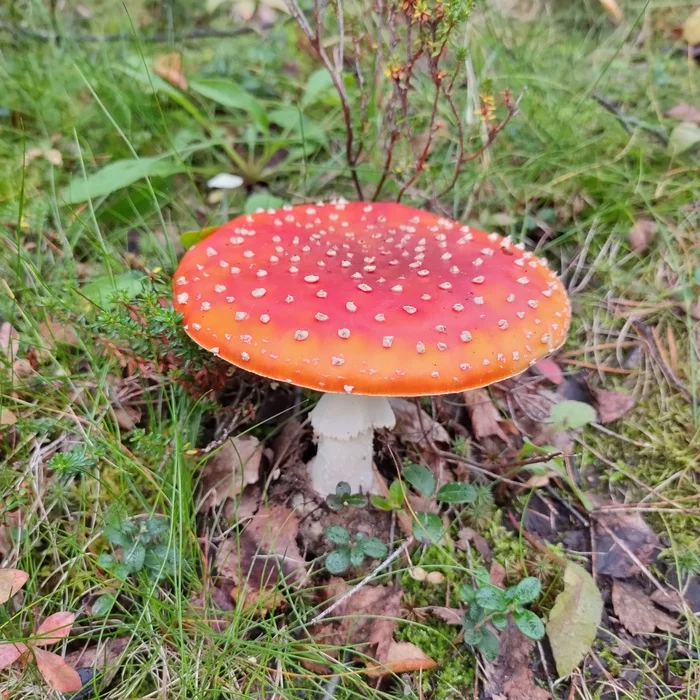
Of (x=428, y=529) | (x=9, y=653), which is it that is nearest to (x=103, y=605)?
(x=9, y=653)

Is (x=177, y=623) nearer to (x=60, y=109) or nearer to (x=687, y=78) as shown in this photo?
(x=60, y=109)

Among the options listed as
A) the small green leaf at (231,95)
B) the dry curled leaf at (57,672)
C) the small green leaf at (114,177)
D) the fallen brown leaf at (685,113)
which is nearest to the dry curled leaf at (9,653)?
the dry curled leaf at (57,672)

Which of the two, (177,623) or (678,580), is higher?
(177,623)

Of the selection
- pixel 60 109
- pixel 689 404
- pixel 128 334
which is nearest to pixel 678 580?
pixel 689 404

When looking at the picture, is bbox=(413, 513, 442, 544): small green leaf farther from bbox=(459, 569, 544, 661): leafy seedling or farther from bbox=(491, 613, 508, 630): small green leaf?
bbox=(491, 613, 508, 630): small green leaf

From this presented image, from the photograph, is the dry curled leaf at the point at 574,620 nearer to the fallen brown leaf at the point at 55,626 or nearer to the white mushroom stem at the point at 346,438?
the white mushroom stem at the point at 346,438

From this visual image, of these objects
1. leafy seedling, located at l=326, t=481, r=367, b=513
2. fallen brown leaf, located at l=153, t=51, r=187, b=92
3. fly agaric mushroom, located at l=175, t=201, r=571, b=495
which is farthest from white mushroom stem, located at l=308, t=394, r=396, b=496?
fallen brown leaf, located at l=153, t=51, r=187, b=92
